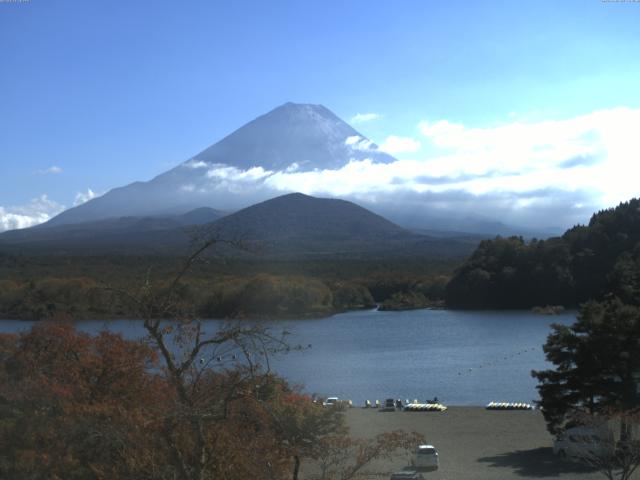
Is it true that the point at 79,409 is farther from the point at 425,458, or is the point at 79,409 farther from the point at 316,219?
the point at 316,219

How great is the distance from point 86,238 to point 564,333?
70511 millimetres

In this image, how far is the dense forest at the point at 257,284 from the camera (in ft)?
94.3

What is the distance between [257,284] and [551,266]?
15.0 m

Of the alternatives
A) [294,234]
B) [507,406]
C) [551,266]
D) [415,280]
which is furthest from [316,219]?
[507,406]

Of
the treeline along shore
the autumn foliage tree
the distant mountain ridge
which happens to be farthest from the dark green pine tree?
the distant mountain ridge

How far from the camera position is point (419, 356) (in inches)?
928

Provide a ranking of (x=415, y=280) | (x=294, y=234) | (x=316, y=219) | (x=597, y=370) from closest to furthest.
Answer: (x=597, y=370), (x=415, y=280), (x=294, y=234), (x=316, y=219)

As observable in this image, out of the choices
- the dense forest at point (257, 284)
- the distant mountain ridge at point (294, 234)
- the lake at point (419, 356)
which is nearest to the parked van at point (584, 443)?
the lake at point (419, 356)

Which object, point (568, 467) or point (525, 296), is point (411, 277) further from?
point (568, 467)

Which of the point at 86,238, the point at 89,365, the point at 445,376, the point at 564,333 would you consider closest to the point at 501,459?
the point at 564,333

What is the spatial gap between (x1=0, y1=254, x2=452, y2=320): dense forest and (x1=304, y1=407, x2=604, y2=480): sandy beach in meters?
8.54

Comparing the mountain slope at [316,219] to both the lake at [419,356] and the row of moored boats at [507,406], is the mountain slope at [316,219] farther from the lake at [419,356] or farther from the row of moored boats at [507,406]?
the row of moored boats at [507,406]

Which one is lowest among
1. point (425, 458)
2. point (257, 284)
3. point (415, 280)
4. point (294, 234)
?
point (425, 458)

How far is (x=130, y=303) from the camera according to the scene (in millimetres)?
3932
